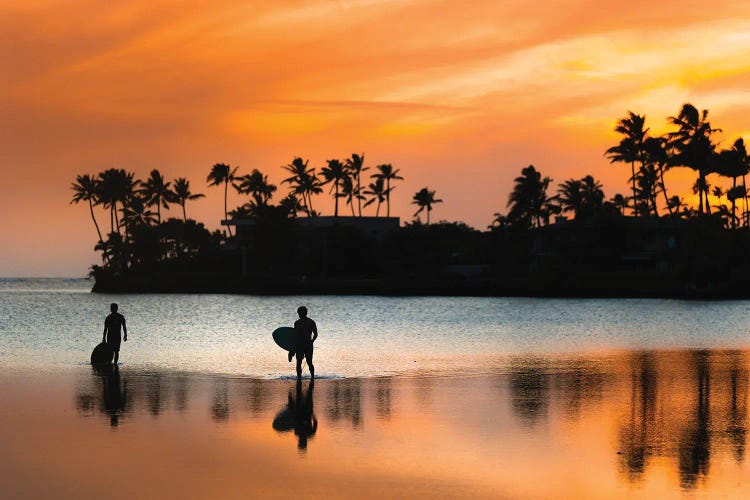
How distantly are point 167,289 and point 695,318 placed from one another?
93.7 meters

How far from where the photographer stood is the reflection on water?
14.7 meters

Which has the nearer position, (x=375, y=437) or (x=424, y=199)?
(x=375, y=437)

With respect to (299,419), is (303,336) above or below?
above

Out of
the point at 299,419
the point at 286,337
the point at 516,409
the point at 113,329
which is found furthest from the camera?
the point at 113,329

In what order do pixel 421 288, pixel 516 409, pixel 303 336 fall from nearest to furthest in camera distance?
pixel 516 409 → pixel 303 336 → pixel 421 288

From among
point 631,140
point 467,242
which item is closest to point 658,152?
point 631,140

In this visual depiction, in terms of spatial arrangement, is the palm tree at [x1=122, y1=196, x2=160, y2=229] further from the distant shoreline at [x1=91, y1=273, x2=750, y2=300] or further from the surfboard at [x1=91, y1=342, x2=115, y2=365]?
the surfboard at [x1=91, y1=342, x2=115, y2=365]

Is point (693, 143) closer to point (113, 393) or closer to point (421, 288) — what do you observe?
point (421, 288)

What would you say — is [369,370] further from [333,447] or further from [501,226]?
[501,226]

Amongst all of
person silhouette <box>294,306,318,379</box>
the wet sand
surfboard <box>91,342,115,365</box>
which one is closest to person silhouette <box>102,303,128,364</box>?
surfboard <box>91,342,115,365</box>

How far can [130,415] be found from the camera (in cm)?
1806

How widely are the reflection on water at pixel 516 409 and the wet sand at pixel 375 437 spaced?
4 centimetres

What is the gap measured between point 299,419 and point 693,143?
291ft

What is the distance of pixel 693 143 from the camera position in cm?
10094
